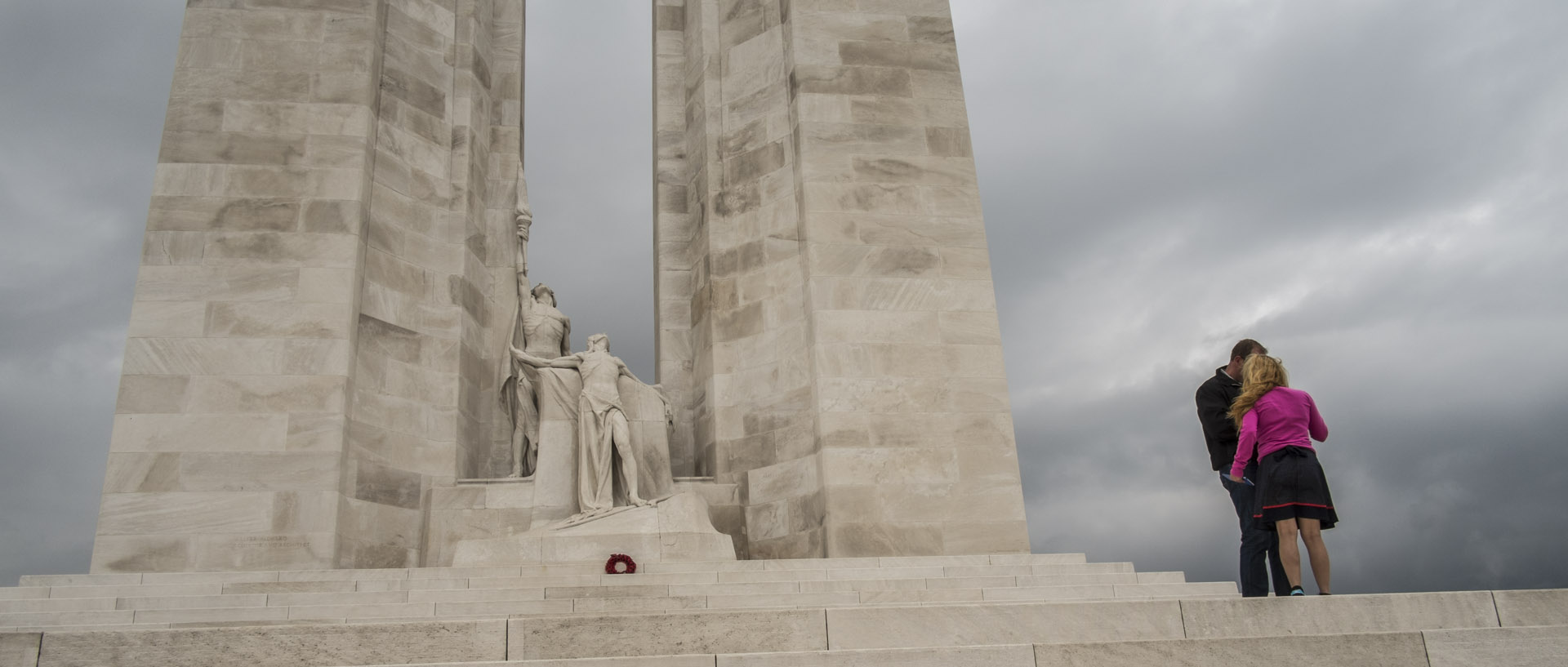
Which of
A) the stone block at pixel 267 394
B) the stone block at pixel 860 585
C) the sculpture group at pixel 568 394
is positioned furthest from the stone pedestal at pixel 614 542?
the stone block at pixel 267 394

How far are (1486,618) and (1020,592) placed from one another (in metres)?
3.18

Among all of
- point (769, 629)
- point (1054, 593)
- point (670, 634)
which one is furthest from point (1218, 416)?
point (670, 634)

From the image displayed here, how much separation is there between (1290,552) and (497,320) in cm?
1102

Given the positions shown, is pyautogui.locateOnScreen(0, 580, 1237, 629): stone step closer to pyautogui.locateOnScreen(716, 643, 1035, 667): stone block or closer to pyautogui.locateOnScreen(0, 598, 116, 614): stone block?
pyautogui.locateOnScreen(0, 598, 116, 614): stone block

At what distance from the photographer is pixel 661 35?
16.9m

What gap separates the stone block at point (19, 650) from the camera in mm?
5469

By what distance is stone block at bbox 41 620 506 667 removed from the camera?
5.58 metres

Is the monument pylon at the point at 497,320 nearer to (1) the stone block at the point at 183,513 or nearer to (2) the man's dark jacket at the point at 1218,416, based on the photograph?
(1) the stone block at the point at 183,513

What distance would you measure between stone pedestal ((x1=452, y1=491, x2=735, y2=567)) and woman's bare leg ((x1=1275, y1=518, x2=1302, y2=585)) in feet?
18.8

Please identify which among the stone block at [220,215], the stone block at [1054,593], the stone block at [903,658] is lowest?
the stone block at [903,658]

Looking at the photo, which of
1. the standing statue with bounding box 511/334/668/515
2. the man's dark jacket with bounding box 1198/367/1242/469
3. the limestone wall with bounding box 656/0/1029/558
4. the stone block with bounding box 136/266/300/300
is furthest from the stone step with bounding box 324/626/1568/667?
the stone block with bounding box 136/266/300/300

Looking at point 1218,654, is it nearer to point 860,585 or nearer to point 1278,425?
point 1278,425

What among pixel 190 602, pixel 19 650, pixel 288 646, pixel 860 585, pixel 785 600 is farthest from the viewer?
pixel 860 585

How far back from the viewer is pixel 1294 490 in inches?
249
